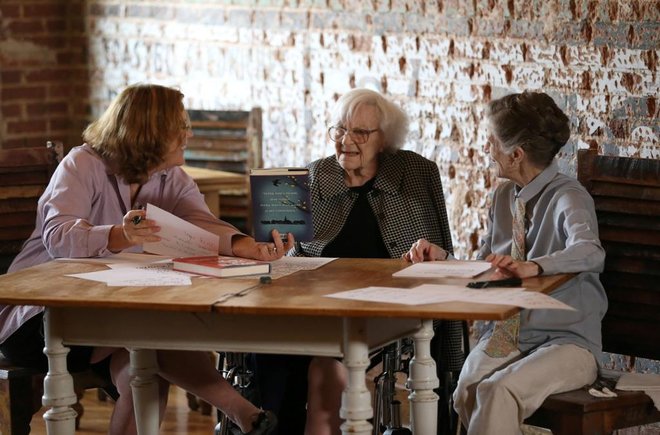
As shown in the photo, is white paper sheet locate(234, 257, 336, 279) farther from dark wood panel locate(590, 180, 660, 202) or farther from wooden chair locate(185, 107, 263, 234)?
wooden chair locate(185, 107, 263, 234)

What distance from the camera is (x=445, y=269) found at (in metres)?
3.47

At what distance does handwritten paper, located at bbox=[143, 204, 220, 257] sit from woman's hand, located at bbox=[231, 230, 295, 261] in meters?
0.07

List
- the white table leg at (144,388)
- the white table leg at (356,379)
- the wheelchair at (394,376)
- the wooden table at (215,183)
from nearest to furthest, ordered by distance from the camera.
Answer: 1. the white table leg at (356,379)
2. the white table leg at (144,388)
3. the wheelchair at (394,376)
4. the wooden table at (215,183)

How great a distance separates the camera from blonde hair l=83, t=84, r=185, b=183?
383cm

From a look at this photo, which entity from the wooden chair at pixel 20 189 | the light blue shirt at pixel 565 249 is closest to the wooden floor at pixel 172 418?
the wooden chair at pixel 20 189

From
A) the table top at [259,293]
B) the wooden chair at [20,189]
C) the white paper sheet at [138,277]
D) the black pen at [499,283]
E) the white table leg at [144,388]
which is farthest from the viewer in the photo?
the wooden chair at [20,189]

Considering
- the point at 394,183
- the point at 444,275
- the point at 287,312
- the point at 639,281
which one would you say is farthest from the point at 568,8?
the point at 287,312

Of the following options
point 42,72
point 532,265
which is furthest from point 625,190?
A: point 42,72

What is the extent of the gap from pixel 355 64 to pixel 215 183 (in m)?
0.82

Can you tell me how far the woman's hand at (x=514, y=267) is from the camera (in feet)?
10.9

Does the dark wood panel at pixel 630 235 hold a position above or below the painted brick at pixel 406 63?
below

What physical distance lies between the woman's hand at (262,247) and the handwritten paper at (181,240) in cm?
7

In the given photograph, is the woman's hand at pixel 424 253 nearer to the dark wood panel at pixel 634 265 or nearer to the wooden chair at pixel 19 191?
the dark wood panel at pixel 634 265

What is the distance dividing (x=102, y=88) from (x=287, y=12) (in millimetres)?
1481
